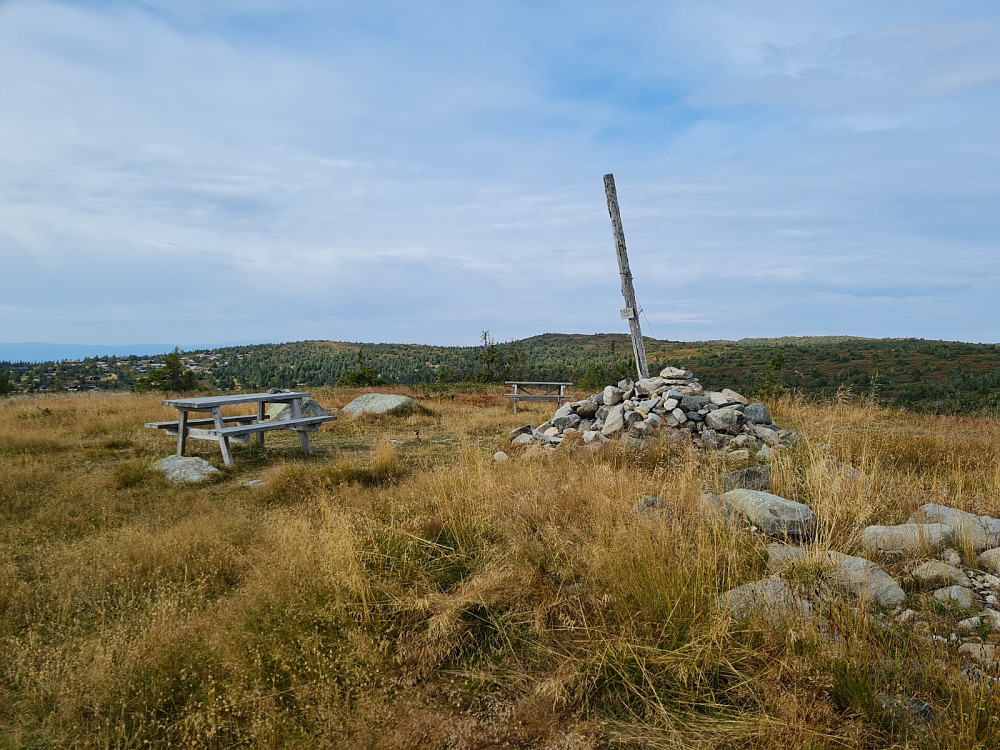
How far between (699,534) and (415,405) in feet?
39.1

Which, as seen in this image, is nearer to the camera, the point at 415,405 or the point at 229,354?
the point at 415,405

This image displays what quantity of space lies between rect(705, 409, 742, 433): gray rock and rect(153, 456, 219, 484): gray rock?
7.21m

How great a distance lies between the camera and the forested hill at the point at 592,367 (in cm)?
2470

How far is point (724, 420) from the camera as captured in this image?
28.1 ft

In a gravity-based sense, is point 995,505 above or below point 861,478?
below

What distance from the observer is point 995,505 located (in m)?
4.80

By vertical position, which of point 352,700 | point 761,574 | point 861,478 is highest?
point 861,478

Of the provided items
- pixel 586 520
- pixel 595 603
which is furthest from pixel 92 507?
pixel 595 603

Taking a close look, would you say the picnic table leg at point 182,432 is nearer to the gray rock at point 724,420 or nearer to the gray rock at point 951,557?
the gray rock at point 724,420

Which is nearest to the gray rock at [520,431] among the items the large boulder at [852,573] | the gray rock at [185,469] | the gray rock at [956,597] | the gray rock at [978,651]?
the gray rock at [185,469]

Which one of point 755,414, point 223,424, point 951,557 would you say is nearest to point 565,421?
point 755,414

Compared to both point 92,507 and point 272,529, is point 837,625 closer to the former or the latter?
point 272,529

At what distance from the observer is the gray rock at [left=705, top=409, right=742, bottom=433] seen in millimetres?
8523

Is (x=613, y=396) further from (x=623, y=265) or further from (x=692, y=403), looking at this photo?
(x=623, y=265)
